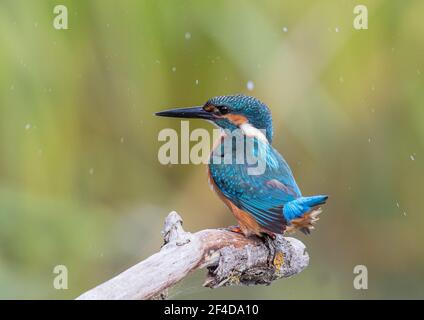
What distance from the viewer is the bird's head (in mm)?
4016

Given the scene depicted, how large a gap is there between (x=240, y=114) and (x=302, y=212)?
742 mm

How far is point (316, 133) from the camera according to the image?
4613 millimetres

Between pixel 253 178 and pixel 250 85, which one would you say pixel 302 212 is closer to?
pixel 253 178

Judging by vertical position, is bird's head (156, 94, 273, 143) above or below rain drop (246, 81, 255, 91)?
below

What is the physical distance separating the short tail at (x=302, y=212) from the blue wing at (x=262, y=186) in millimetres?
33

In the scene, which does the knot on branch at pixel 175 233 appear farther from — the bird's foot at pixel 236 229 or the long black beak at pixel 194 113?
the long black beak at pixel 194 113

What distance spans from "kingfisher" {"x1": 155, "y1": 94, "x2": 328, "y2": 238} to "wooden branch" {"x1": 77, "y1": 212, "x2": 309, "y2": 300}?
0.38ft

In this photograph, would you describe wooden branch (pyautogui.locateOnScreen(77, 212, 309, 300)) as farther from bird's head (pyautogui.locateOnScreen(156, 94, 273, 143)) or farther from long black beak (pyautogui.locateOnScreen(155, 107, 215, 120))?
long black beak (pyautogui.locateOnScreen(155, 107, 215, 120))

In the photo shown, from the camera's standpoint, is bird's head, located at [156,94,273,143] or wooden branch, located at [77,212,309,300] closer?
→ wooden branch, located at [77,212,309,300]

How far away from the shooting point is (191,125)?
4723mm

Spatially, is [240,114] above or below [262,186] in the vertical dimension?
above

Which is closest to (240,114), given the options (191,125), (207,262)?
(191,125)

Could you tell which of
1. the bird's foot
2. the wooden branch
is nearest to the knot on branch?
the wooden branch

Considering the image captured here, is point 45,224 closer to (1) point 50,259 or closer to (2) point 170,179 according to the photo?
(1) point 50,259
